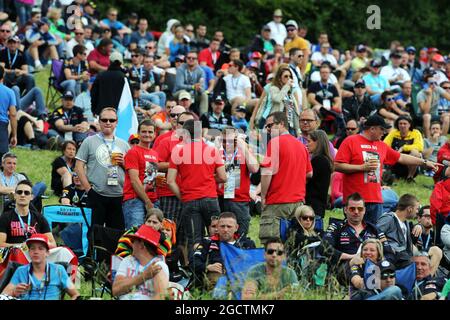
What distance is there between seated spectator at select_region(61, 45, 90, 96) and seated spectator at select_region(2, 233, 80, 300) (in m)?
11.0

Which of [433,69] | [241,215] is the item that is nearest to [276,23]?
[433,69]

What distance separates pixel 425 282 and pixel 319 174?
222 cm

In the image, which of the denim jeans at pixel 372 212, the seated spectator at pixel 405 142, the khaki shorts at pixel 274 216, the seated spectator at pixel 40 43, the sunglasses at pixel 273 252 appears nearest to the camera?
the sunglasses at pixel 273 252

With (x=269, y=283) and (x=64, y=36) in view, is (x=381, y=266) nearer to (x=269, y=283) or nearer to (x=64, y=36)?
(x=269, y=283)

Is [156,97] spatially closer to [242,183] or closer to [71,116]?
[71,116]

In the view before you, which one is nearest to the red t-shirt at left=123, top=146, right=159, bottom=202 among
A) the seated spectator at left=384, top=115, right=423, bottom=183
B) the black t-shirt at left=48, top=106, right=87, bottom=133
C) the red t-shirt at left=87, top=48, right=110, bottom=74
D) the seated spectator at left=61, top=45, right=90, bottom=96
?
the black t-shirt at left=48, top=106, right=87, bottom=133

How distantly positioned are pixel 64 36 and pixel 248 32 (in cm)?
963

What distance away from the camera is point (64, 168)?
691 inches

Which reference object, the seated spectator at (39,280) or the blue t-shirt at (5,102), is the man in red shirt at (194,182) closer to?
the seated spectator at (39,280)

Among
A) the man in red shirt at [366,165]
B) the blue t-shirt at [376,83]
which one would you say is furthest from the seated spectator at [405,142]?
the man in red shirt at [366,165]

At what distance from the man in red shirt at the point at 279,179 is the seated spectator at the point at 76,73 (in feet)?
29.3

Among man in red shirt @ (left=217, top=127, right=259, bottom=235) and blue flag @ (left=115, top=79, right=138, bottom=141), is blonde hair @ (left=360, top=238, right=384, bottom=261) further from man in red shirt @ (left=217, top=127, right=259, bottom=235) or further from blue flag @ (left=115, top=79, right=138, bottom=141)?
blue flag @ (left=115, top=79, right=138, bottom=141)

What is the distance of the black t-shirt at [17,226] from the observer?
46.0 ft

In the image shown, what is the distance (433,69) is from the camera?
28.7 m
